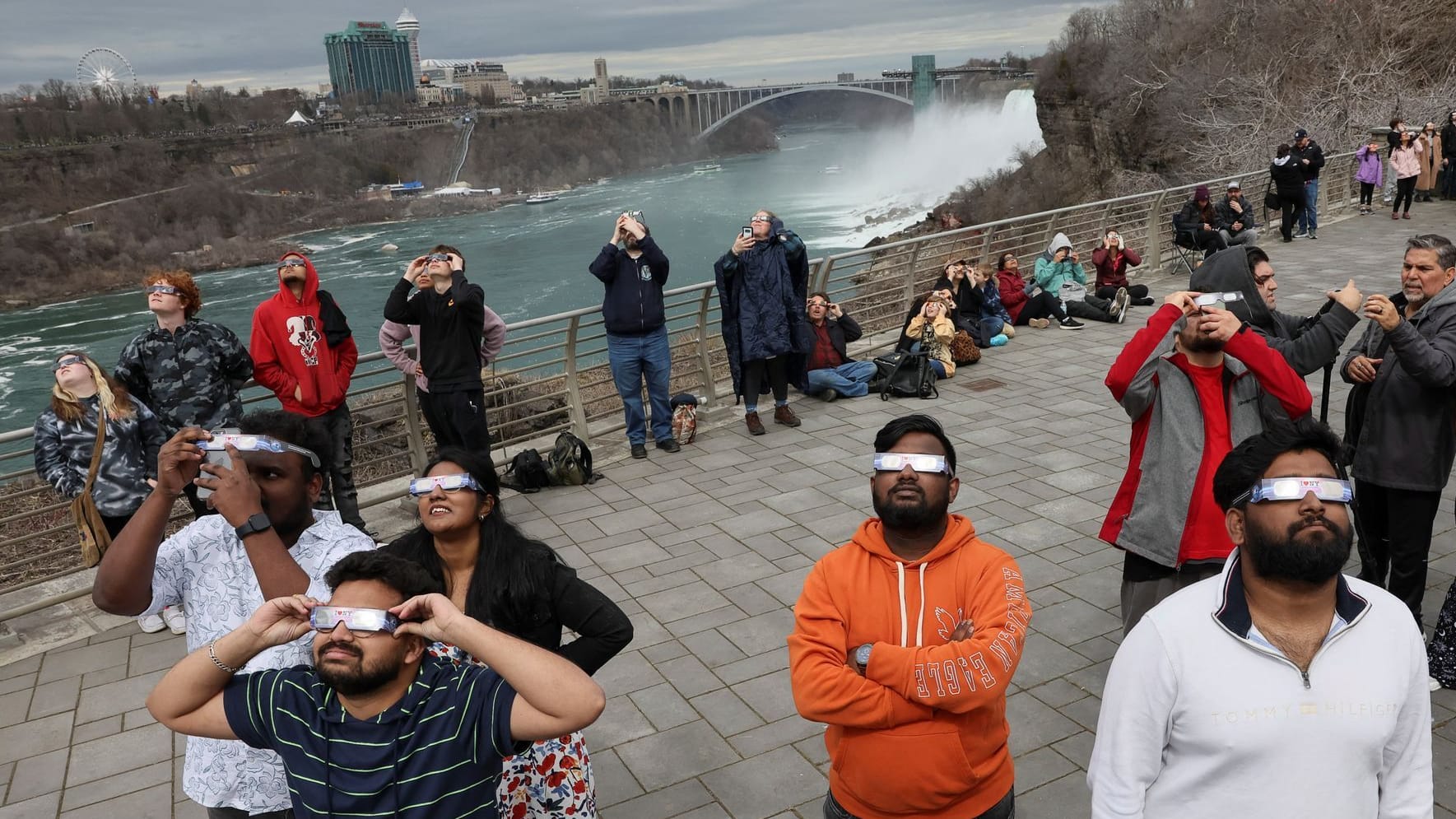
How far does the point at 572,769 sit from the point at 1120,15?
52091 millimetres

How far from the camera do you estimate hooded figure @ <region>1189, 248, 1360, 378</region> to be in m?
3.82

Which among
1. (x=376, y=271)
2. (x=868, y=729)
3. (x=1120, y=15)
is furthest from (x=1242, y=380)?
(x=1120, y=15)

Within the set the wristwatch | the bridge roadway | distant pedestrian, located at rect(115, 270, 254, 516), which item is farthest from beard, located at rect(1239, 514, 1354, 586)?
distant pedestrian, located at rect(115, 270, 254, 516)

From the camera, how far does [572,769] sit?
106 inches

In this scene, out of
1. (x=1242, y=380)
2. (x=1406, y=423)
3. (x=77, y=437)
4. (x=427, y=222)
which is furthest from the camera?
(x=427, y=222)

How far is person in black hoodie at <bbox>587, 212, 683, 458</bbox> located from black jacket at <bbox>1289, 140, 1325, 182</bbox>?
37.1 ft

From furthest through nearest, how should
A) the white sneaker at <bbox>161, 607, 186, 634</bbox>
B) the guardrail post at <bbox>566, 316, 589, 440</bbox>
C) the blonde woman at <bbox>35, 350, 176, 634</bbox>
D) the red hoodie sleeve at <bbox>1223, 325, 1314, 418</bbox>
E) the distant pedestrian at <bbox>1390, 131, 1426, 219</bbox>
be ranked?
the distant pedestrian at <bbox>1390, 131, 1426, 219</bbox>
the guardrail post at <bbox>566, 316, 589, 440</bbox>
the white sneaker at <bbox>161, 607, 186, 634</bbox>
the blonde woman at <bbox>35, 350, 176, 634</bbox>
the red hoodie sleeve at <bbox>1223, 325, 1314, 418</bbox>

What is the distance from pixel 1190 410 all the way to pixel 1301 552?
1.63m

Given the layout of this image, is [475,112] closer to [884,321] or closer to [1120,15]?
[1120,15]

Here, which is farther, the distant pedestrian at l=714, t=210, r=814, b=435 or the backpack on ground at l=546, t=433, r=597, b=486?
the distant pedestrian at l=714, t=210, r=814, b=435

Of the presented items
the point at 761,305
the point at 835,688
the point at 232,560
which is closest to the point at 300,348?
the point at 761,305

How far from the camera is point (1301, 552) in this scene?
1.87 metres

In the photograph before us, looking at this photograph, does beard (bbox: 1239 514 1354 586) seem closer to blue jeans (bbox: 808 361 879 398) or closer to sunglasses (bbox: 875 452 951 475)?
sunglasses (bbox: 875 452 951 475)

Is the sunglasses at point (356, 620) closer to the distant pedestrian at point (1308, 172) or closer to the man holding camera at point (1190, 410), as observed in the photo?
the man holding camera at point (1190, 410)
